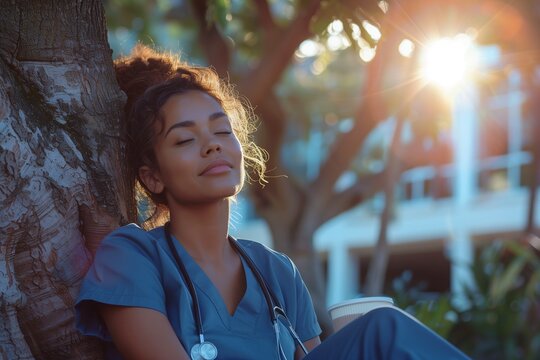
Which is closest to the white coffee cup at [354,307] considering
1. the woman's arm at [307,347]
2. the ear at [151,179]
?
the woman's arm at [307,347]

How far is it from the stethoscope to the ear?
0.40 feet

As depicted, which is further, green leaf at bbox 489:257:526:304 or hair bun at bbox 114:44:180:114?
green leaf at bbox 489:257:526:304

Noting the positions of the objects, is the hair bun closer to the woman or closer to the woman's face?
the woman

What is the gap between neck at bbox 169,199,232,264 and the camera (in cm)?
327

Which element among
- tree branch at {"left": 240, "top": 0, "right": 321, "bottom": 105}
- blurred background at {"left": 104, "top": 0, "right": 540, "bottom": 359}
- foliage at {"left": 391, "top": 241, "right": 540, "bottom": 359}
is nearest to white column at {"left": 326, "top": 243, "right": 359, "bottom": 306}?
blurred background at {"left": 104, "top": 0, "right": 540, "bottom": 359}

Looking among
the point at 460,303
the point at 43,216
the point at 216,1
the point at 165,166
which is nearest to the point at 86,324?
the point at 43,216

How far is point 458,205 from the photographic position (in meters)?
18.8

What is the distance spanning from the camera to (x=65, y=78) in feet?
10.6

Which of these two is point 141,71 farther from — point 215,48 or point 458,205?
point 458,205

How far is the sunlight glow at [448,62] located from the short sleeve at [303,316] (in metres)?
1.86

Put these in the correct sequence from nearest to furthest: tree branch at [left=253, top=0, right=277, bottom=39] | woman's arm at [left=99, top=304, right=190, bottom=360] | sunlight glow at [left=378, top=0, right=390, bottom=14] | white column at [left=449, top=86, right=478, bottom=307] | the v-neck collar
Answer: woman's arm at [left=99, top=304, right=190, bottom=360]
the v-neck collar
sunlight glow at [left=378, top=0, right=390, bottom=14]
tree branch at [left=253, top=0, right=277, bottom=39]
white column at [left=449, top=86, right=478, bottom=307]

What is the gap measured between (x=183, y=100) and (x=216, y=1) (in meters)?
1.51

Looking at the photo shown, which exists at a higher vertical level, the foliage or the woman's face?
the woman's face

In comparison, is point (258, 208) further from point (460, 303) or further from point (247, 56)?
point (460, 303)
